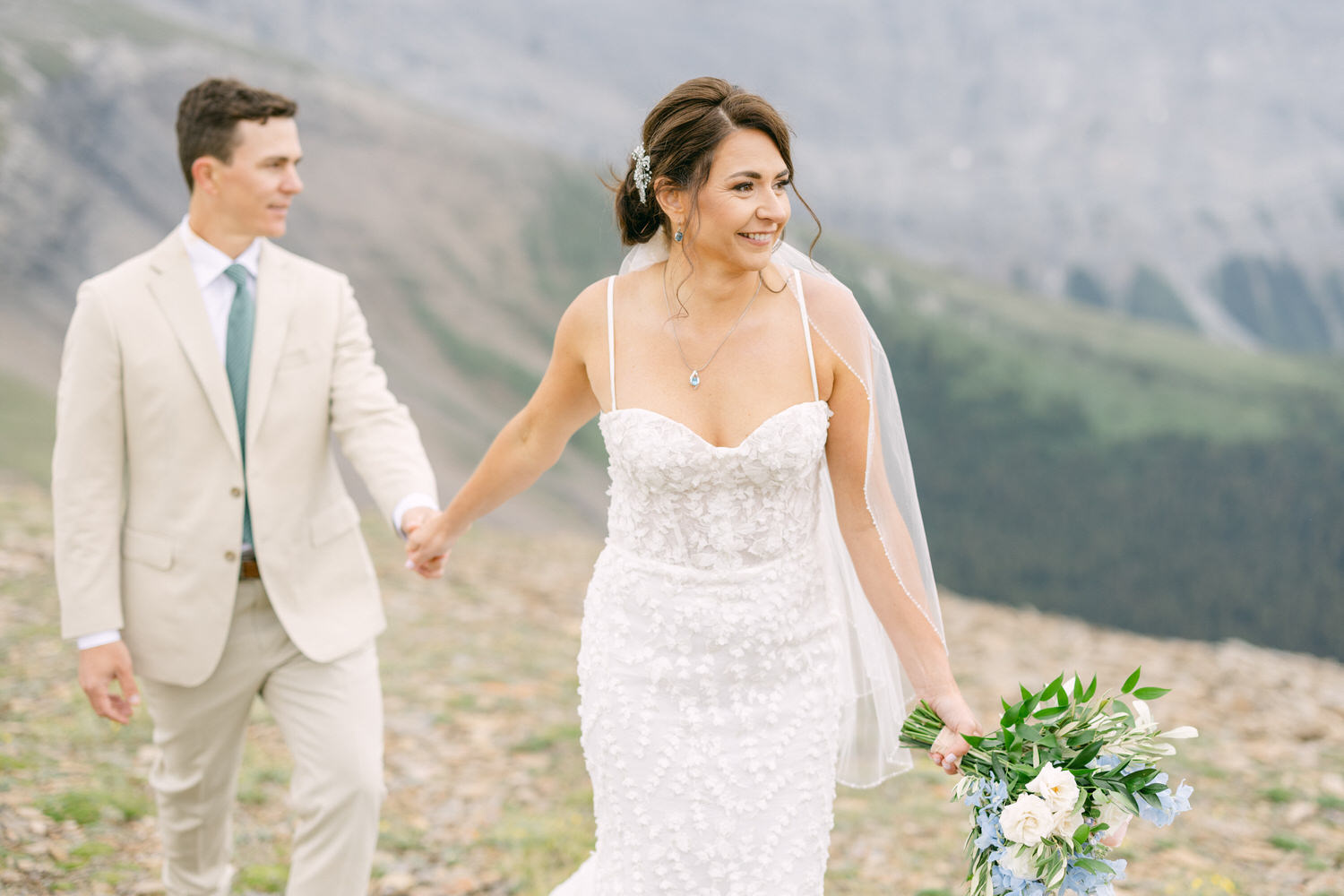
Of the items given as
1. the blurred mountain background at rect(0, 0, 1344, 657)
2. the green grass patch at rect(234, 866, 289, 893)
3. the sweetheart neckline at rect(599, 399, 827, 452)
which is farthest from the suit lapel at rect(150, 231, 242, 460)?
the blurred mountain background at rect(0, 0, 1344, 657)

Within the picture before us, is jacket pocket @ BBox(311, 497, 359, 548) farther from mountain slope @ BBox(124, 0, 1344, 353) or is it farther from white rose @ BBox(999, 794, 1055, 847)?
mountain slope @ BBox(124, 0, 1344, 353)

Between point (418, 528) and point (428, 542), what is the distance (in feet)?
0.25

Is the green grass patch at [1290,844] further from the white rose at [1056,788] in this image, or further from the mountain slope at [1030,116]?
the mountain slope at [1030,116]

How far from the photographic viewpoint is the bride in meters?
2.74

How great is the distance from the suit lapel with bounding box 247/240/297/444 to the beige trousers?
0.57 m

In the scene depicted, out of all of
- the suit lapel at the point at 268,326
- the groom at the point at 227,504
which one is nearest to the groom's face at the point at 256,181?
the groom at the point at 227,504

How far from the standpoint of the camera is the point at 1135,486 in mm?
36344

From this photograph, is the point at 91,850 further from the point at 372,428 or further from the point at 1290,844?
the point at 1290,844

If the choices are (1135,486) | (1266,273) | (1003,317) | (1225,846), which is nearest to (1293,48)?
(1266,273)

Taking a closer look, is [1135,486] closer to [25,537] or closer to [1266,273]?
[1266,273]

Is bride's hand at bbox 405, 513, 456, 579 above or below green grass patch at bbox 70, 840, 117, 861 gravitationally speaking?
above

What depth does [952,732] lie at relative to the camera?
275 centimetres

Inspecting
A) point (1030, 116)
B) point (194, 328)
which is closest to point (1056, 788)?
point (194, 328)

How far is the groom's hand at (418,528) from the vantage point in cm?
368
